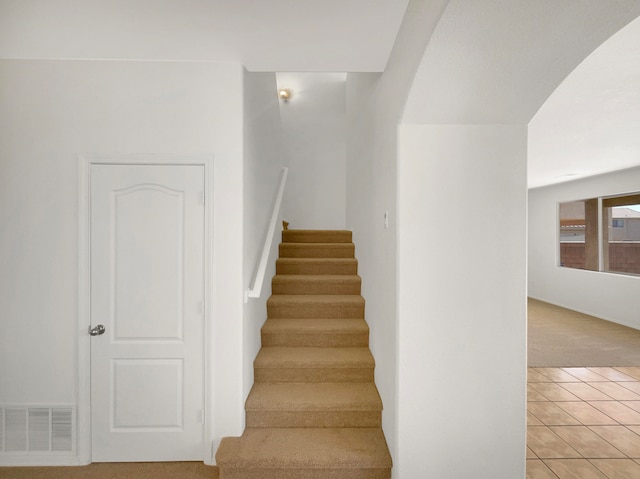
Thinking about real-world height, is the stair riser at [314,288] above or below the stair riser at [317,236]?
below

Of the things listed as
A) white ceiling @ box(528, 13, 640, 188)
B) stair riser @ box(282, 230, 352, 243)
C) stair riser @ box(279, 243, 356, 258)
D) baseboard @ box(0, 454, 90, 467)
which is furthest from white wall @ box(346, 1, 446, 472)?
baseboard @ box(0, 454, 90, 467)

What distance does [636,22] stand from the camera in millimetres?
1769

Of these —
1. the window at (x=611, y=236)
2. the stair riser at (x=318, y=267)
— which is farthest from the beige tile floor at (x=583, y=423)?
the window at (x=611, y=236)

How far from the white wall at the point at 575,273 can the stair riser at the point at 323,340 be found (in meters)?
5.51

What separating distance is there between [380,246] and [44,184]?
228 centimetres

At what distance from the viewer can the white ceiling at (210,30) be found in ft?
5.16

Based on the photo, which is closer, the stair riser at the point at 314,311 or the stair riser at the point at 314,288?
the stair riser at the point at 314,311

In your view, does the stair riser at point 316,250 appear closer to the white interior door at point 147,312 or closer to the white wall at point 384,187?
the white wall at point 384,187

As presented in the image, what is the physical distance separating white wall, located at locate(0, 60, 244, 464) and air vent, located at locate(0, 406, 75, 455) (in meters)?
0.07

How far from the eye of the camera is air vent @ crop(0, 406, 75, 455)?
2.07m

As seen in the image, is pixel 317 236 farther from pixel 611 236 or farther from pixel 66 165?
pixel 611 236

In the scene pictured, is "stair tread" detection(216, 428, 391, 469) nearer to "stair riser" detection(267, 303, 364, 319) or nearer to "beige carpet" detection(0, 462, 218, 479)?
"beige carpet" detection(0, 462, 218, 479)

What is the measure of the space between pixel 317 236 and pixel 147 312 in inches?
89.3

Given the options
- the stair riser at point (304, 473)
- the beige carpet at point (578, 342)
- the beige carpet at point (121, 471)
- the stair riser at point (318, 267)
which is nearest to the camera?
the stair riser at point (304, 473)
